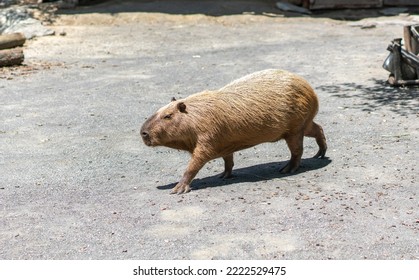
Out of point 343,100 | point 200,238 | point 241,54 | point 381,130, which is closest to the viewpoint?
point 200,238

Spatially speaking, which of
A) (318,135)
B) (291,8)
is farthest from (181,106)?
(291,8)

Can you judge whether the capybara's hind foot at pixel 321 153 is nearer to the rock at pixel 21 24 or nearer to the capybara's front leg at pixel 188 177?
the capybara's front leg at pixel 188 177

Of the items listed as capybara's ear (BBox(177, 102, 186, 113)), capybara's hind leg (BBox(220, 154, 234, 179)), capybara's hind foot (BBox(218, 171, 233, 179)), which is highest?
capybara's ear (BBox(177, 102, 186, 113))

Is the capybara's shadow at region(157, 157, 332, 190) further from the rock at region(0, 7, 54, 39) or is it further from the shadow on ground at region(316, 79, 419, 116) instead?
the rock at region(0, 7, 54, 39)

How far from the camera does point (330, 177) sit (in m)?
7.91

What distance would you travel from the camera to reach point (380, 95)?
Result: 11773 millimetres

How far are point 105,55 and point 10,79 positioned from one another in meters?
2.81

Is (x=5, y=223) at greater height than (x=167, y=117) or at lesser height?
lesser

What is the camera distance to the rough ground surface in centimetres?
621

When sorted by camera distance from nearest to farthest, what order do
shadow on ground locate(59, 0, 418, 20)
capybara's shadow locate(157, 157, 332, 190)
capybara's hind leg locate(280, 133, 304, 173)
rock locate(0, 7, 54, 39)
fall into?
1. capybara's shadow locate(157, 157, 332, 190)
2. capybara's hind leg locate(280, 133, 304, 173)
3. rock locate(0, 7, 54, 39)
4. shadow on ground locate(59, 0, 418, 20)

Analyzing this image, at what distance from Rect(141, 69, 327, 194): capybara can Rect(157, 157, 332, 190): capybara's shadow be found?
12 cm

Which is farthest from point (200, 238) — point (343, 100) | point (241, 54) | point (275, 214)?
point (241, 54)

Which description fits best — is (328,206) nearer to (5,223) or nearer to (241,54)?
(5,223)

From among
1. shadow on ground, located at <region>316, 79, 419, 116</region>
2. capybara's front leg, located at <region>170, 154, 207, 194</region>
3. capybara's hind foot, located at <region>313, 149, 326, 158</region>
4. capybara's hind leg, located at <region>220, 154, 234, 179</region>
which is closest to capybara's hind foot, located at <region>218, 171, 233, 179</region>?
capybara's hind leg, located at <region>220, 154, 234, 179</region>
